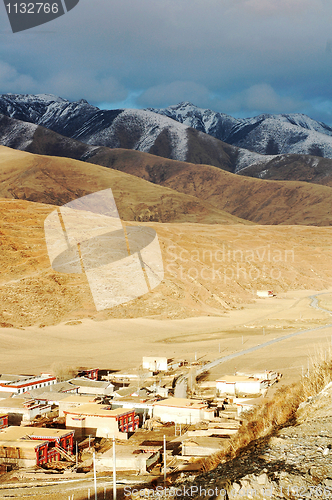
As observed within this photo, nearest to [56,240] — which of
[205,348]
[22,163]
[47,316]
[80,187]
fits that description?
[47,316]

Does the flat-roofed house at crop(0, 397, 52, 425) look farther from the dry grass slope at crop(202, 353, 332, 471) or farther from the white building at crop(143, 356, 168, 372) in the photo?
the dry grass slope at crop(202, 353, 332, 471)

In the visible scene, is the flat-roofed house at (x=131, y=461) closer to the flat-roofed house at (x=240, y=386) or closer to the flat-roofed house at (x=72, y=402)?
the flat-roofed house at (x=72, y=402)

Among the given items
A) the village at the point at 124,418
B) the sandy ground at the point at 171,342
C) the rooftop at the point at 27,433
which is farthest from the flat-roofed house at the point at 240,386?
the rooftop at the point at 27,433

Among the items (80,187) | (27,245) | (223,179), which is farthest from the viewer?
(223,179)

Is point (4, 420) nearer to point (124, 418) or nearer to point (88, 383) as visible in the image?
point (124, 418)

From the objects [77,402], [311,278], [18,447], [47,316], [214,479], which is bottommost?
[311,278]

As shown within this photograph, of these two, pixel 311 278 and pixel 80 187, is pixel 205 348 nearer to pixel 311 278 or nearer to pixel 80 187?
pixel 311 278
